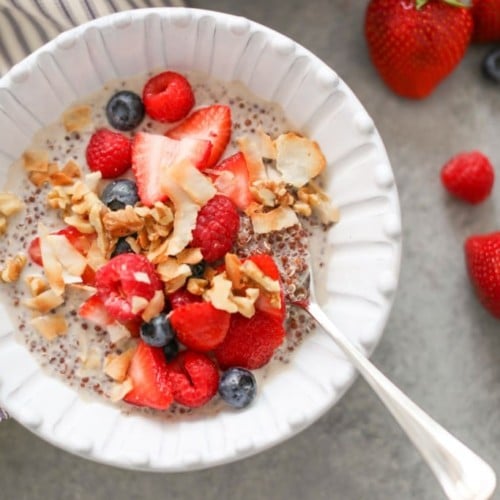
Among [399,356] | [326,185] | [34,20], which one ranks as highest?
[34,20]

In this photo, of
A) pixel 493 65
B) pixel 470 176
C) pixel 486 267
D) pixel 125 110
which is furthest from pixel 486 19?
pixel 125 110

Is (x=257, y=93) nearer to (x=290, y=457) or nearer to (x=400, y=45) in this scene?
(x=400, y=45)

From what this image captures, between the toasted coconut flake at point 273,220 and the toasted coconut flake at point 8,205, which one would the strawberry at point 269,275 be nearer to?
the toasted coconut flake at point 273,220

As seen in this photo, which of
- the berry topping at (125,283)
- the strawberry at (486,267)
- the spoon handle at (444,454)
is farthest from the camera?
the strawberry at (486,267)

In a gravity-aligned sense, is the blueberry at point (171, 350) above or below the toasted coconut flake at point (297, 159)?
below

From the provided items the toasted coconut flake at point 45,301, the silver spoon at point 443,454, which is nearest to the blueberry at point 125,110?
the toasted coconut flake at point 45,301

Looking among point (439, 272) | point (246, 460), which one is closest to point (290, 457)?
point (246, 460)

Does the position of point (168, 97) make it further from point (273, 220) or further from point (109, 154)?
point (273, 220)

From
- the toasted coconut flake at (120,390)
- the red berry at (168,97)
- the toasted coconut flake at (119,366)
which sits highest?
the red berry at (168,97)

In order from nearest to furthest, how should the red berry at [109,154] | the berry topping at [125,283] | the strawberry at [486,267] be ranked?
the berry topping at [125,283] → the red berry at [109,154] → the strawberry at [486,267]
